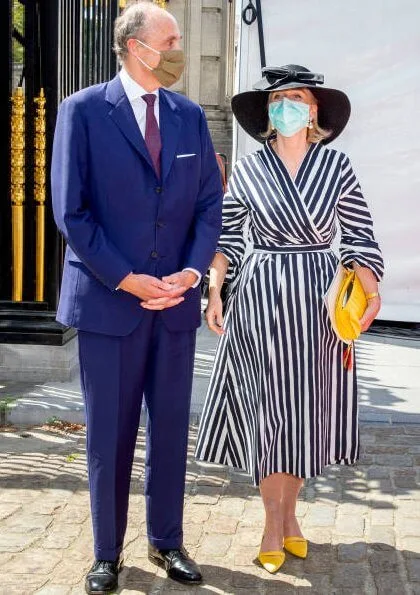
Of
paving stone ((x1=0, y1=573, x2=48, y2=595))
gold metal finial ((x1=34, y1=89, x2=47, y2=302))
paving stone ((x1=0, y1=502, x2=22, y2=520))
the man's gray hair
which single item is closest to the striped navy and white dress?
the man's gray hair

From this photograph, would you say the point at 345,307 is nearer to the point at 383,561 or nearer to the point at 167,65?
the point at 383,561

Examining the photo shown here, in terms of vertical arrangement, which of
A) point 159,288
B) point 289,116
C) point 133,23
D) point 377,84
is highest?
point 377,84

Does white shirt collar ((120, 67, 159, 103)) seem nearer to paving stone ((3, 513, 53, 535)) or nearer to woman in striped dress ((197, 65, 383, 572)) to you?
woman in striped dress ((197, 65, 383, 572))

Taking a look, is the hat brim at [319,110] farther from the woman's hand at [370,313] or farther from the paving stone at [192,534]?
the paving stone at [192,534]

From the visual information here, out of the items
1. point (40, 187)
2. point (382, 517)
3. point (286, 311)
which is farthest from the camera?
point (40, 187)

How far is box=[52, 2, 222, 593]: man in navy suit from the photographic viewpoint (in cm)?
401

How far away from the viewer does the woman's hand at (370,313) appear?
178 inches

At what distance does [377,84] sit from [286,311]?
555 centimetres

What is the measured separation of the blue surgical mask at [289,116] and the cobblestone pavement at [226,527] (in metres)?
1.75

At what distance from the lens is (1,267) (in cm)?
809

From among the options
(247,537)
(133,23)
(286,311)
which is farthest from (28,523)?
(133,23)

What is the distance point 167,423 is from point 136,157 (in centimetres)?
103

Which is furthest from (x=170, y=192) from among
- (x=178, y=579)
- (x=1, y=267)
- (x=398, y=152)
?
(x=398, y=152)

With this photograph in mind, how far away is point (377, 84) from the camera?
31.5ft
